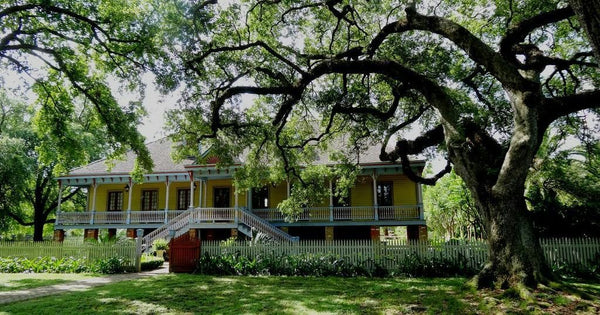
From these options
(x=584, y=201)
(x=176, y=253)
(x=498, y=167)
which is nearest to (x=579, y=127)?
(x=584, y=201)

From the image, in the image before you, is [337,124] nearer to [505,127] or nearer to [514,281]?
[505,127]

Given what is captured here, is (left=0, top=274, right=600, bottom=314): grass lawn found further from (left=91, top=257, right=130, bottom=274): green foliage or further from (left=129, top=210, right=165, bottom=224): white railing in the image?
(left=129, top=210, right=165, bottom=224): white railing

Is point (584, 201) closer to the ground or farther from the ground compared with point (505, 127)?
closer to the ground

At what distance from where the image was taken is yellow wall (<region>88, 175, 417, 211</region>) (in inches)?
945

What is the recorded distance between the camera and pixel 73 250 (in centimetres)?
1670

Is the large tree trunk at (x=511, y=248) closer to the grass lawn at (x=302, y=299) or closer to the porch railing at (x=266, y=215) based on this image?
the grass lawn at (x=302, y=299)

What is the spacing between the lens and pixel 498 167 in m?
10.2

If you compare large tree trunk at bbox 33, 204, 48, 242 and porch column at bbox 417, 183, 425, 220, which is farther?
large tree trunk at bbox 33, 204, 48, 242

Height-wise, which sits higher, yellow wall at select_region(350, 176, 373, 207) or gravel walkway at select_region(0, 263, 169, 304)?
yellow wall at select_region(350, 176, 373, 207)

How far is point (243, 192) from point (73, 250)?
11002 mm

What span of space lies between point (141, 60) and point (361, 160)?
13471 millimetres

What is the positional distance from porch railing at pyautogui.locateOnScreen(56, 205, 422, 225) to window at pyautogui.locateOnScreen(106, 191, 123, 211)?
186cm

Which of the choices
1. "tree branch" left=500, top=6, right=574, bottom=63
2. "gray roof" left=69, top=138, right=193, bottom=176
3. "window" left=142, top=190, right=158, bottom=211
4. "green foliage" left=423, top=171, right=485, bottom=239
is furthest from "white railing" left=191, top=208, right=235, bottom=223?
"tree branch" left=500, top=6, right=574, bottom=63

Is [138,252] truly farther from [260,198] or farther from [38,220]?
[38,220]
